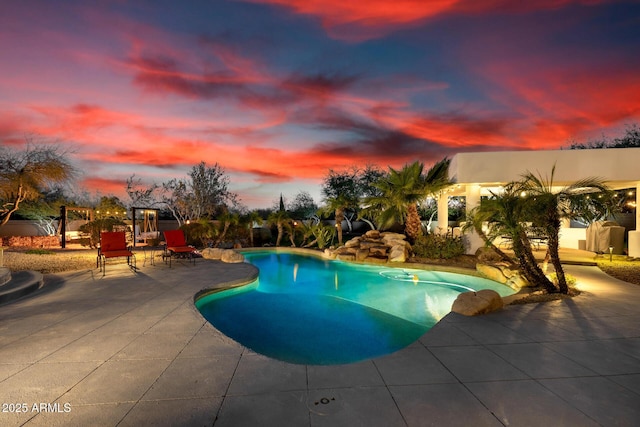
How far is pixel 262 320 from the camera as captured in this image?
6.20 metres

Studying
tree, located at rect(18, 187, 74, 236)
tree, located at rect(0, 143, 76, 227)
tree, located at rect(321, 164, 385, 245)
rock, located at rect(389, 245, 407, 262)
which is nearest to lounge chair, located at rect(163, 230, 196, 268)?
tree, located at rect(0, 143, 76, 227)

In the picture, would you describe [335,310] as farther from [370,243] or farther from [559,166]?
[559,166]

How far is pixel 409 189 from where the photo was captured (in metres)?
12.9

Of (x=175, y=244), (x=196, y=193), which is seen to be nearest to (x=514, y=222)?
(x=175, y=244)

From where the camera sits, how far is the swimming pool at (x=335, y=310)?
5.05 m

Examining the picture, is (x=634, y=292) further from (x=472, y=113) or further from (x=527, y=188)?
(x=472, y=113)

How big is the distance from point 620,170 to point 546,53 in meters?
5.37

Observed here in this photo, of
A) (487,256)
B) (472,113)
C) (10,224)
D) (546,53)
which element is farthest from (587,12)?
(10,224)

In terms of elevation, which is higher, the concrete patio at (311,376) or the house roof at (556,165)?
the house roof at (556,165)

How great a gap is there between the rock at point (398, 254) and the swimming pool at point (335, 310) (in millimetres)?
696

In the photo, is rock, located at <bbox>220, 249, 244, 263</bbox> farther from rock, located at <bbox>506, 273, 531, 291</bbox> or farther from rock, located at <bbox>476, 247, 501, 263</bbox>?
rock, located at <bbox>476, 247, 501, 263</bbox>

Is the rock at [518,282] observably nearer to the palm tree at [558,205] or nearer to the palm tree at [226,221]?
the palm tree at [558,205]

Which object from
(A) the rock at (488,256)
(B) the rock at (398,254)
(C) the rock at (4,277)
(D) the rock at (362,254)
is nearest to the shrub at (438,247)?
(B) the rock at (398,254)

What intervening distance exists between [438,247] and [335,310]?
6652 mm
